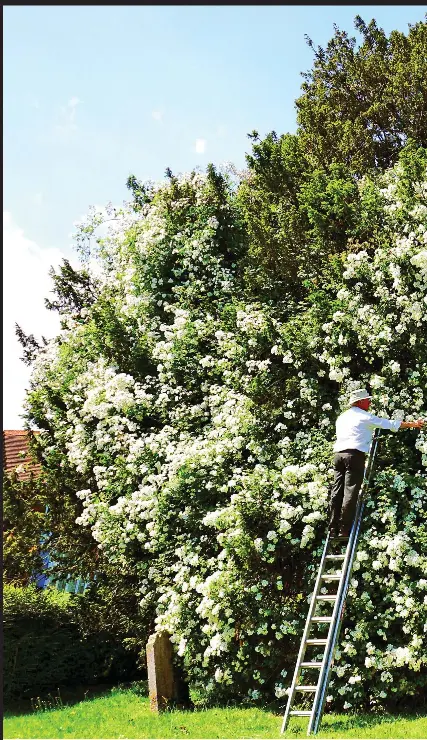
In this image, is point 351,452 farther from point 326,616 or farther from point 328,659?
point 328,659

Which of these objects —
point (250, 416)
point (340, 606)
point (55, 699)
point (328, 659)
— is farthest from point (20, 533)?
point (328, 659)

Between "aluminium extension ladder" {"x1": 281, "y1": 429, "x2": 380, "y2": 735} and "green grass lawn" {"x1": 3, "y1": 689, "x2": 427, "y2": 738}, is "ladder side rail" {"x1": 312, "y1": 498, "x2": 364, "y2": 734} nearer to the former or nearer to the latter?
"aluminium extension ladder" {"x1": 281, "y1": 429, "x2": 380, "y2": 735}

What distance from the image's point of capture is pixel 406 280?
9.11m

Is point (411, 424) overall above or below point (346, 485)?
above

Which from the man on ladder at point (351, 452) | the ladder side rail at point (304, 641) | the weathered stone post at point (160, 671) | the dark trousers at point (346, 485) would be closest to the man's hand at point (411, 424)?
the man on ladder at point (351, 452)

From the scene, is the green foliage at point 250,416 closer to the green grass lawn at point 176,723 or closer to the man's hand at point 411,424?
the man's hand at point 411,424

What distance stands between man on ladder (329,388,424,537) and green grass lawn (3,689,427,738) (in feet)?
5.81

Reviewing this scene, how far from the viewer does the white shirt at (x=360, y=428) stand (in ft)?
26.4

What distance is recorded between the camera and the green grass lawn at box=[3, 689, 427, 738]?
7.26 metres

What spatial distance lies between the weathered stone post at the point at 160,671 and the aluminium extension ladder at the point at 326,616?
5.84 ft

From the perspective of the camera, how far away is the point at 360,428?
812 centimetres

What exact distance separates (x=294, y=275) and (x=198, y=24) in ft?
16.5

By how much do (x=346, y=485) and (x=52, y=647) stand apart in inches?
205

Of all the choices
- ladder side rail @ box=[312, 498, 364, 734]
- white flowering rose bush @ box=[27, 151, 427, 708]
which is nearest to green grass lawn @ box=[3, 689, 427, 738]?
ladder side rail @ box=[312, 498, 364, 734]
